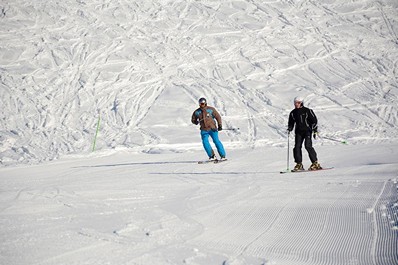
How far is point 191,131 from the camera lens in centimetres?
2183

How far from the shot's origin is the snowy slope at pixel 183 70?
20.9m

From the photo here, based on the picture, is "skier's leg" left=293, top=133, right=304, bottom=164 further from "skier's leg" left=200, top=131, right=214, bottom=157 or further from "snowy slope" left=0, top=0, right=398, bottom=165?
"snowy slope" left=0, top=0, right=398, bottom=165

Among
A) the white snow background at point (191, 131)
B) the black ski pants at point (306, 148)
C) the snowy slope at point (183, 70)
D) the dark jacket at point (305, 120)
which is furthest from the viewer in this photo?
the snowy slope at point (183, 70)

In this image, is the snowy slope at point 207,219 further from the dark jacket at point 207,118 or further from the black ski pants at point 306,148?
the dark jacket at point 207,118

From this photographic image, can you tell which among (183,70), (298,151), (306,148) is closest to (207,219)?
(298,151)

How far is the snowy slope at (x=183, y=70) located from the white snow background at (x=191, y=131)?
0.37ft

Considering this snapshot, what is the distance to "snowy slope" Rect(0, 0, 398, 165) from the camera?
20.9m

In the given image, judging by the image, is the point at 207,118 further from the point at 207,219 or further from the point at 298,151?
the point at 207,219

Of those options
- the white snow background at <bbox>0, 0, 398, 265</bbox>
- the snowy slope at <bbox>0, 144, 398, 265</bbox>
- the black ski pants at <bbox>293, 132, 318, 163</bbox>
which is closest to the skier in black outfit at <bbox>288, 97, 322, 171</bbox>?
the black ski pants at <bbox>293, 132, 318, 163</bbox>

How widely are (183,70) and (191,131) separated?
617 cm

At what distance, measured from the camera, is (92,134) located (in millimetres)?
21406

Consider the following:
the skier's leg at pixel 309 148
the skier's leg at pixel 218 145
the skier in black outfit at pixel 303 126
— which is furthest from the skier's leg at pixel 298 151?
the skier's leg at pixel 218 145

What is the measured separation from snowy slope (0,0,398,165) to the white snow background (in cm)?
11

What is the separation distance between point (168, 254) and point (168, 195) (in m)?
3.31
